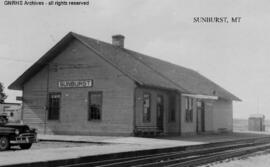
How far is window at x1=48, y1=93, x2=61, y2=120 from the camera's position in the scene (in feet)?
81.8

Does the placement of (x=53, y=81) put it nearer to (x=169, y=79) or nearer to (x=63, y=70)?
(x=63, y=70)

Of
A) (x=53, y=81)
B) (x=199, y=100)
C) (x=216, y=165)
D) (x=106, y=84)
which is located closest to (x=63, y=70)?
(x=53, y=81)

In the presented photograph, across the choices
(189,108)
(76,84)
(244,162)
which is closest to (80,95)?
(76,84)

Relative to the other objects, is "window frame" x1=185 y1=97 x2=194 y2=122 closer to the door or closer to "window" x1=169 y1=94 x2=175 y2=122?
"window" x1=169 y1=94 x2=175 y2=122

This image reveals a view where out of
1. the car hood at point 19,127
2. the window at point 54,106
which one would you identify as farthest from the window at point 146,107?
the car hood at point 19,127

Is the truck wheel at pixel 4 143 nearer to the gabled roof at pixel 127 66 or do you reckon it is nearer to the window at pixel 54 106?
the gabled roof at pixel 127 66

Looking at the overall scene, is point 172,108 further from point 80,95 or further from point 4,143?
point 4,143

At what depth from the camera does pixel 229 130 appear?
35.2 metres

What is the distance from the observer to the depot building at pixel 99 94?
74.5 feet

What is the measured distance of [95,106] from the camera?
23.7 metres

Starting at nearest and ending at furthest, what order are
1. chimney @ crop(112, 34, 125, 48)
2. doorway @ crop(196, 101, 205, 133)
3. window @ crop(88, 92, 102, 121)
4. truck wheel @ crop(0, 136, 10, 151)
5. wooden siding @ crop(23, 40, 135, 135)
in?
1. truck wheel @ crop(0, 136, 10, 151)
2. wooden siding @ crop(23, 40, 135, 135)
3. window @ crop(88, 92, 102, 121)
4. chimney @ crop(112, 34, 125, 48)
5. doorway @ crop(196, 101, 205, 133)

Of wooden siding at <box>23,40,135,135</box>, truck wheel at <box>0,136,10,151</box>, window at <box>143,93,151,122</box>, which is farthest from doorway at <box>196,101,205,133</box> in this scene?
truck wheel at <box>0,136,10,151</box>

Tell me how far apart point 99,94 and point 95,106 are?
72 centimetres

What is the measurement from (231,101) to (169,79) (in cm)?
1090
